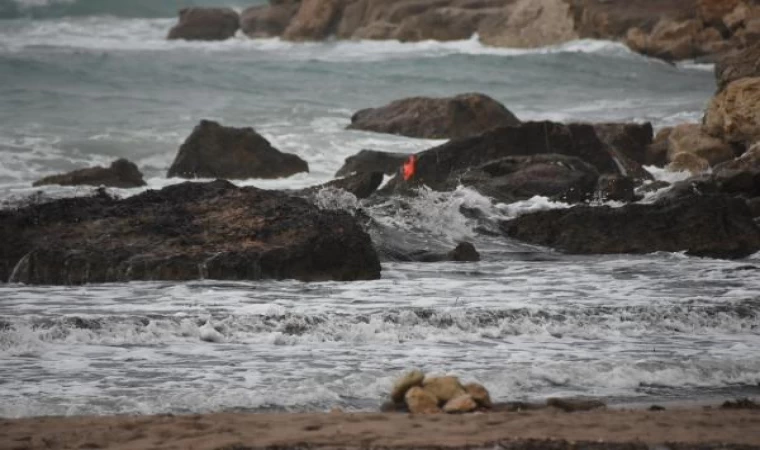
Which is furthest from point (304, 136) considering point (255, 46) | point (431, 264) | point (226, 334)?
point (255, 46)

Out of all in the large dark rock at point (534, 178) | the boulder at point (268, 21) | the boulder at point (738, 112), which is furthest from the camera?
the boulder at point (268, 21)

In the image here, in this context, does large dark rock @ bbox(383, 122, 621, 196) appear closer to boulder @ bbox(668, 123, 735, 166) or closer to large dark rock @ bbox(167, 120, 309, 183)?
boulder @ bbox(668, 123, 735, 166)

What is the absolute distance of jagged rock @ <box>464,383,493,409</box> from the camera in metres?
7.63

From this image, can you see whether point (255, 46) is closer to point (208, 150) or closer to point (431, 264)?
point (208, 150)

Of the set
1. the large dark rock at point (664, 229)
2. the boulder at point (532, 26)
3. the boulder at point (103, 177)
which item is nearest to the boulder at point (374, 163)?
the boulder at point (103, 177)

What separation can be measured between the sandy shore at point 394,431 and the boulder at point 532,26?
132 ft

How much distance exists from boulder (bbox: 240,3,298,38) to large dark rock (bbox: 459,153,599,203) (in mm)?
37371

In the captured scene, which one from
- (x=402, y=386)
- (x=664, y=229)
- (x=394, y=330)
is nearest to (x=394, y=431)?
(x=402, y=386)

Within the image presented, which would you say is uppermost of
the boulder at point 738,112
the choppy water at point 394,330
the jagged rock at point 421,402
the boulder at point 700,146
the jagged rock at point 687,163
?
the boulder at point 738,112

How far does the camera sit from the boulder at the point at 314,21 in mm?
51594

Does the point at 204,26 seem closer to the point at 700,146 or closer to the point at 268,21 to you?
the point at 268,21

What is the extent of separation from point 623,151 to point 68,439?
13611 mm

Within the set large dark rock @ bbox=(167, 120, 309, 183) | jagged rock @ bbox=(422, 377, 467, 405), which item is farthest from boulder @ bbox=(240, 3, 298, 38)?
jagged rock @ bbox=(422, 377, 467, 405)

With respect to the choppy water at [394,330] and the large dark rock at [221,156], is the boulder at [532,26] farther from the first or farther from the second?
the large dark rock at [221,156]
